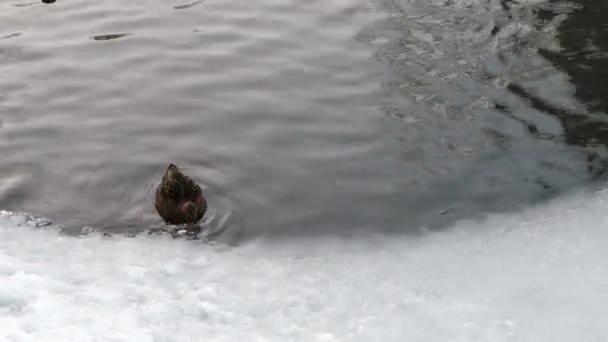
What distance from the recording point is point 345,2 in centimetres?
1035

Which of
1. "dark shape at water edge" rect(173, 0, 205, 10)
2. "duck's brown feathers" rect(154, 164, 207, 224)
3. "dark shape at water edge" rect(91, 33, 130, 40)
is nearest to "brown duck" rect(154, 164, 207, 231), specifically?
"duck's brown feathers" rect(154, 164, 207, 224)

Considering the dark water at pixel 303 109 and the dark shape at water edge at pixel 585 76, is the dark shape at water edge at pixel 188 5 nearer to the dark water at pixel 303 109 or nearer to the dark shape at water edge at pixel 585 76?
the dark water at pixel 303 109

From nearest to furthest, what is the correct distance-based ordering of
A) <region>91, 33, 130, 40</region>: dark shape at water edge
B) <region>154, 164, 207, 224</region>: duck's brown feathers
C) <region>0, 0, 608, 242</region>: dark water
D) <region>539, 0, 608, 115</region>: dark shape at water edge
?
<region>154, 164, 207, 224</region>: duck's brown feathers, <region>0, 0, 608, 242</region>: dark water, <region>539, 0, 608, 115</region>: dark shape at water edge, <region>91, 33, 130, 40</region>: dark shape at water edge

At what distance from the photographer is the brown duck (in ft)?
20.4

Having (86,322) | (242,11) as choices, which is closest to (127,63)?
(242,11)

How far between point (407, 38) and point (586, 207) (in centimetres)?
334

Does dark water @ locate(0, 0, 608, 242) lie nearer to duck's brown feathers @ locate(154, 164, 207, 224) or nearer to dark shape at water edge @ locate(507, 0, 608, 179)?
dark shape at water edge @ locate(507, 0, 608, 179)

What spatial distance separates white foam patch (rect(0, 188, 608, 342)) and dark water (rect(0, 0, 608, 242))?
282 mm

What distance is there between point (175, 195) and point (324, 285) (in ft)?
4.25

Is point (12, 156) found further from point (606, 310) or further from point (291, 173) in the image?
Answer: point (606, 310)

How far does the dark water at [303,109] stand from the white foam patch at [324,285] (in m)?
0.28

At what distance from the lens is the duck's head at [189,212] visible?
6254mm

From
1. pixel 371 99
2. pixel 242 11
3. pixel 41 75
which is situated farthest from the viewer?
pixel 242 11

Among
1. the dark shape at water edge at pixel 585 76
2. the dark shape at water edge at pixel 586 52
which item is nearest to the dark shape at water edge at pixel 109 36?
the dark shape at water edge at pixel 585 76
